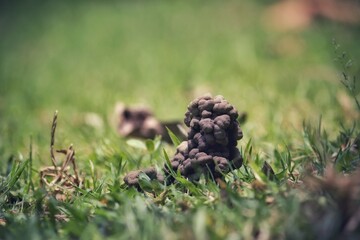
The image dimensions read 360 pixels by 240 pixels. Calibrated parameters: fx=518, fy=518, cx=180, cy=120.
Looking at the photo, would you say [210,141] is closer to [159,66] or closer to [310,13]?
[159,66]

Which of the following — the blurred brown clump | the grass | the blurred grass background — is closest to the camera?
the grass

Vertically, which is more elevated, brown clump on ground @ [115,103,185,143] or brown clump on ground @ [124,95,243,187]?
brown clump on ground @ [124,95,243,187]

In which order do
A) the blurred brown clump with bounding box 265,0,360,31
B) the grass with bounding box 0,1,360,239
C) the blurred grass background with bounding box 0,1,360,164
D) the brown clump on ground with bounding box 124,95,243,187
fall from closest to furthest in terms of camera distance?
the grass with bounding box 0,1,360,239
the brown clump on ground with bounding box 124,95,243,187
the blurred grass background with bounding box 0,1,360,164
the blurred brown clump with bounding box 265,0,360,31

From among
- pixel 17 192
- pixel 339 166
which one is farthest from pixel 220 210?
pixel 17 192

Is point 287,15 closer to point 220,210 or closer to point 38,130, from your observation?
A: point 38,130

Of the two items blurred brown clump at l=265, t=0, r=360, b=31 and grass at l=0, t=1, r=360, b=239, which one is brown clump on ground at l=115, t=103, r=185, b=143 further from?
blurred brown clump at l=265, t=0, r=360, b=31

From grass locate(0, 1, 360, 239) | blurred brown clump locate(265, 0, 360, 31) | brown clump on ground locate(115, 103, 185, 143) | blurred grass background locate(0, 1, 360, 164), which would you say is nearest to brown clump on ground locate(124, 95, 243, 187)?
grass locate(0, 1, 360, 239)

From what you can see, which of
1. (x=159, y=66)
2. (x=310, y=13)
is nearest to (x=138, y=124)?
(x=159, y=66)
